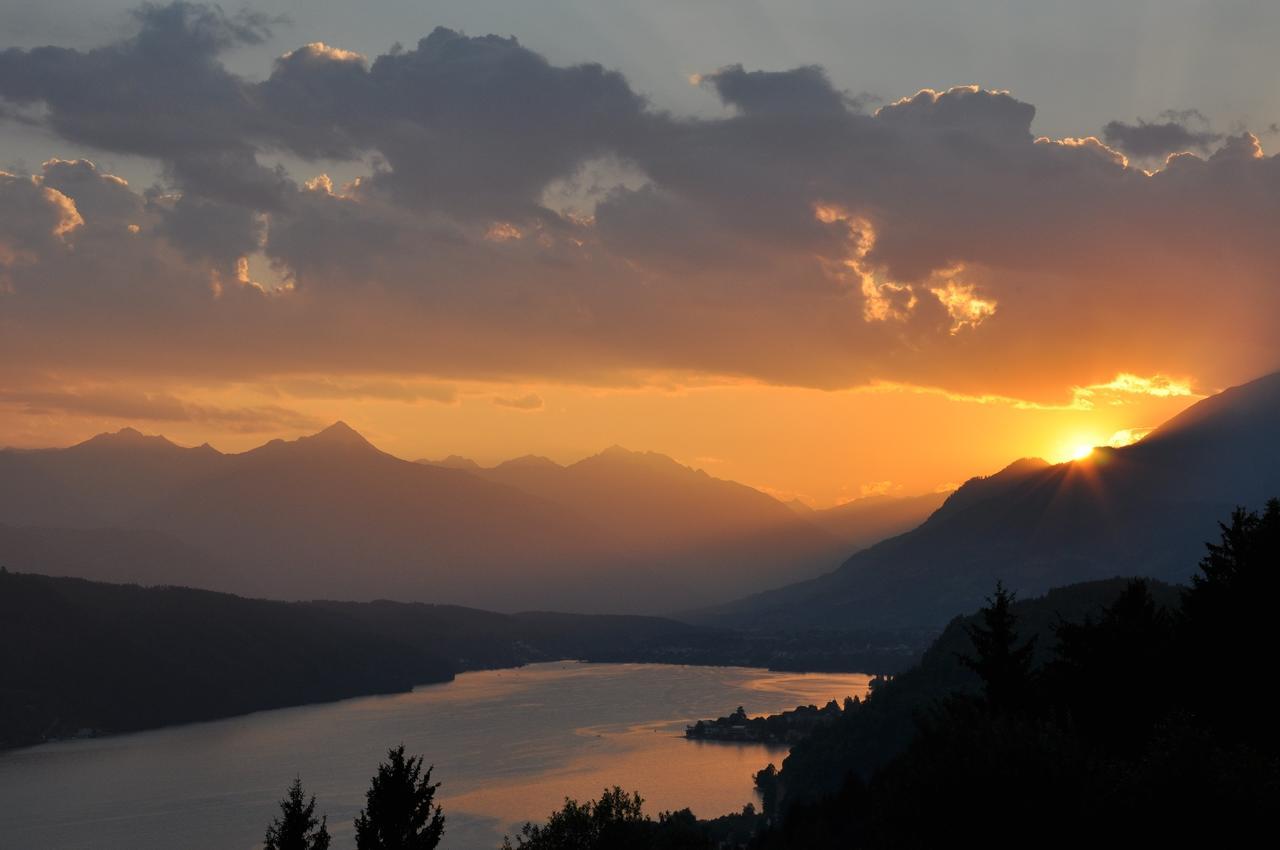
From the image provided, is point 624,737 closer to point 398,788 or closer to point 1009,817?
point 398,788

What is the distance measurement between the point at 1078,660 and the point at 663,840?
1753 cm

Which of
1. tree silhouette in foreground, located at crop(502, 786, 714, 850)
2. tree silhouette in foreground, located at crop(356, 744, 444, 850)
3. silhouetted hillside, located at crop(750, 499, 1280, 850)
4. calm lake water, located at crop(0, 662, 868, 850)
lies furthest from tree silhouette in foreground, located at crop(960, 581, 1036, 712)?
calm lake water, located at crop(0, 662, 868, 850)

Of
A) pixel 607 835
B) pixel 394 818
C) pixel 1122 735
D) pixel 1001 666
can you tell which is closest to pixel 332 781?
pixel 607 835

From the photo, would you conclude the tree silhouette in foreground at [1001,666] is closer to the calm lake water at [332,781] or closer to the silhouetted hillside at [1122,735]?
the silhouetted hillside at [1122,735]

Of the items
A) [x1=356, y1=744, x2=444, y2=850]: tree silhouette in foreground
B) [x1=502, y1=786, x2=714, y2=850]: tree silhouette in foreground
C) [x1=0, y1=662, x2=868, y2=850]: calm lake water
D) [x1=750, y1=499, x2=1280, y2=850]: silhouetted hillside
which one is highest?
[x1=750, y1=499, x2=1280, y2=850]: silhouetted hillside

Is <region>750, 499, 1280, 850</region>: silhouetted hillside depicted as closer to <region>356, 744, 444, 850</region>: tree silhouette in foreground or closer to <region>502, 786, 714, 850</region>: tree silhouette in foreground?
<region>502, 786, 714, 850</region>: tree silhouette in foreground

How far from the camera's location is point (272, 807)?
454ft

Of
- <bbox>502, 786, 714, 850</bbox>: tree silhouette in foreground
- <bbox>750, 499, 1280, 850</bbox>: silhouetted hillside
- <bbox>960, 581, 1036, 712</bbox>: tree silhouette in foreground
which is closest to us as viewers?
<bbox>750, 499, 1280, 850</bbox>: silhouetted hillside

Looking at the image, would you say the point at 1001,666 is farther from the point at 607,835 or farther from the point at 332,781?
the point at 332,781

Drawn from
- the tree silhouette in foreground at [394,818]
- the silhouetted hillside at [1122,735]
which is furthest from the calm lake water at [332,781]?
the silhouetted hillside at [1122,735]

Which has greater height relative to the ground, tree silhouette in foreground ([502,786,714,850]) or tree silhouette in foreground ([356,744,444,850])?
tree silhouette in foreground ([356,744,444,850])

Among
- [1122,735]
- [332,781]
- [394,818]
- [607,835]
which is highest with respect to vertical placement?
[1122,735]

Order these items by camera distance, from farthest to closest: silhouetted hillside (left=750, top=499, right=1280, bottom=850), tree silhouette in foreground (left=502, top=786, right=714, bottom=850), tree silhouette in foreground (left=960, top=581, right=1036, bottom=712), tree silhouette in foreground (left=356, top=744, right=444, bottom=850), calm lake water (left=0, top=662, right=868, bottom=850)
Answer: calm lake water (left=0, top=662, right=868, bottom=850), tree silhouette in foreground (left=502, top=786, right=714, bottom=850), tree silhouette in foreground (left=960, top=581, right=1036, bottom=712), tree silhouette in foreground (left=356, top=744, right=444, bottom=850), silhouetted hillside (left=750, top=499, right=1280, bottom=850)

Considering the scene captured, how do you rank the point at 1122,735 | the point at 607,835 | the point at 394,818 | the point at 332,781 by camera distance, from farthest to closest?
the point at 332,781, the point at 607,835, the point at 394,818, the point at 1122,735
